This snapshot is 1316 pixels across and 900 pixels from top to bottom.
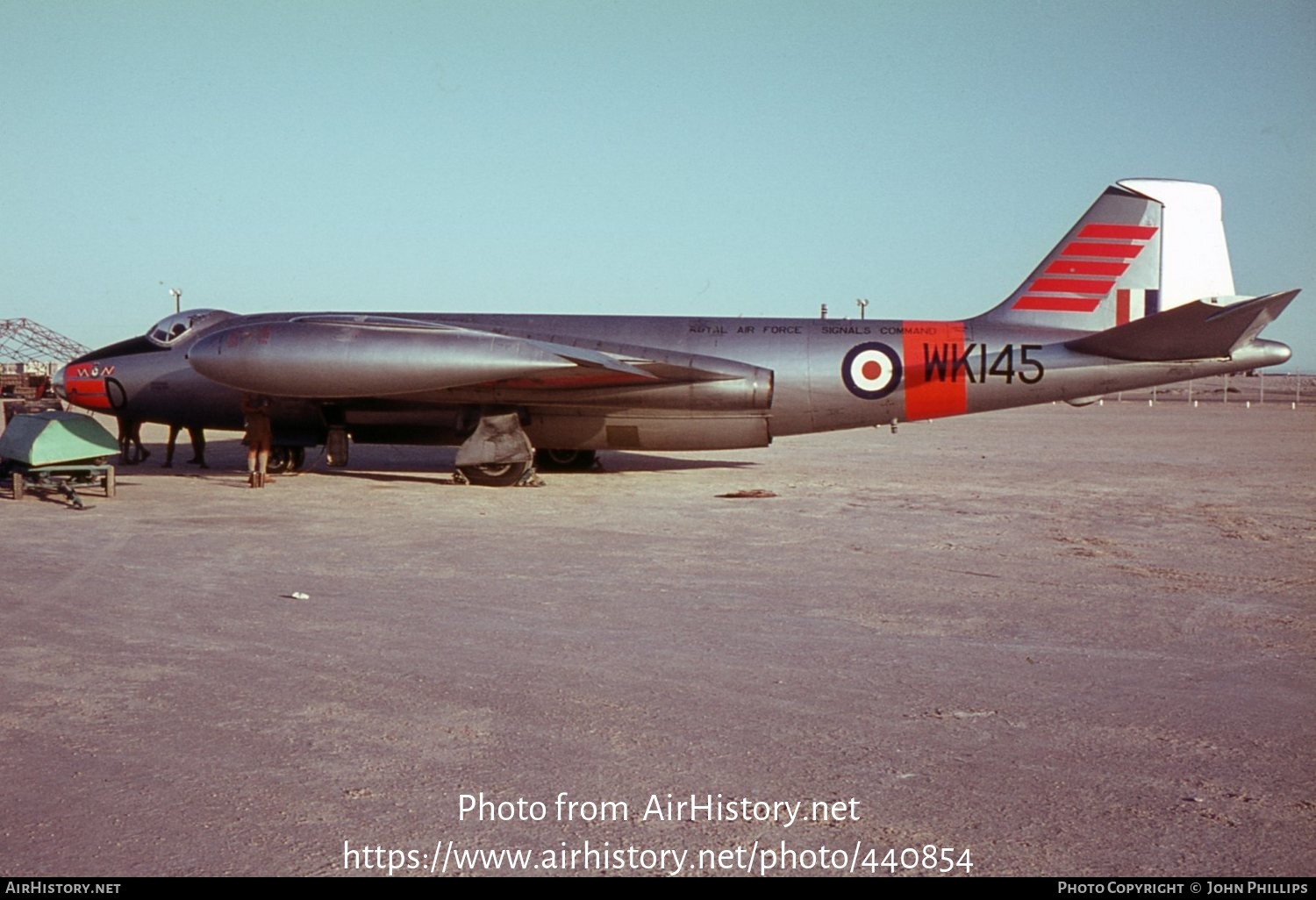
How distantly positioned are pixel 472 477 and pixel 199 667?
1114 cm

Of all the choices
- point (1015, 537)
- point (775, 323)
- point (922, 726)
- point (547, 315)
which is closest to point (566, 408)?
point (547, 315)

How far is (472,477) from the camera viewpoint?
17594mm

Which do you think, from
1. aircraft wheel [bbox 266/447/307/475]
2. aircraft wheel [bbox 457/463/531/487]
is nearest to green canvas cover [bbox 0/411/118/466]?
aircraft wheel [bbox 266/447/307/475]

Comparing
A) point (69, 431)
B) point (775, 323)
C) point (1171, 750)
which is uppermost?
point (775, 323)

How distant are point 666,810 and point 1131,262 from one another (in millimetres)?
16044

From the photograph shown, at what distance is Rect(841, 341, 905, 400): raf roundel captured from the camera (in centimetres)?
1761

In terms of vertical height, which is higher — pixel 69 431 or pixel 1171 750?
pixel 69 431

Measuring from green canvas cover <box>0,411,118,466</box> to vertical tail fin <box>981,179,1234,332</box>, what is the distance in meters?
14.1

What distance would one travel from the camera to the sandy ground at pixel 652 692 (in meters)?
4.21

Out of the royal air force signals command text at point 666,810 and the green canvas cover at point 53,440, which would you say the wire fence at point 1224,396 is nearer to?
the green canvas cover at point 53,440

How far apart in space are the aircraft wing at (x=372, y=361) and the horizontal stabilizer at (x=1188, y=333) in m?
7.48

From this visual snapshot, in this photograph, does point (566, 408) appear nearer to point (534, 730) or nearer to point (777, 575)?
point (777, 575)

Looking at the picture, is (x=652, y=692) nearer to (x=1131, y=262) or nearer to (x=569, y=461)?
(x=569, y=461)

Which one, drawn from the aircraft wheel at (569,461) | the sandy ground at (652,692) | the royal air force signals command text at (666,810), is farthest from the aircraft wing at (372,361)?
the royal air force signals command text at (666,810)
